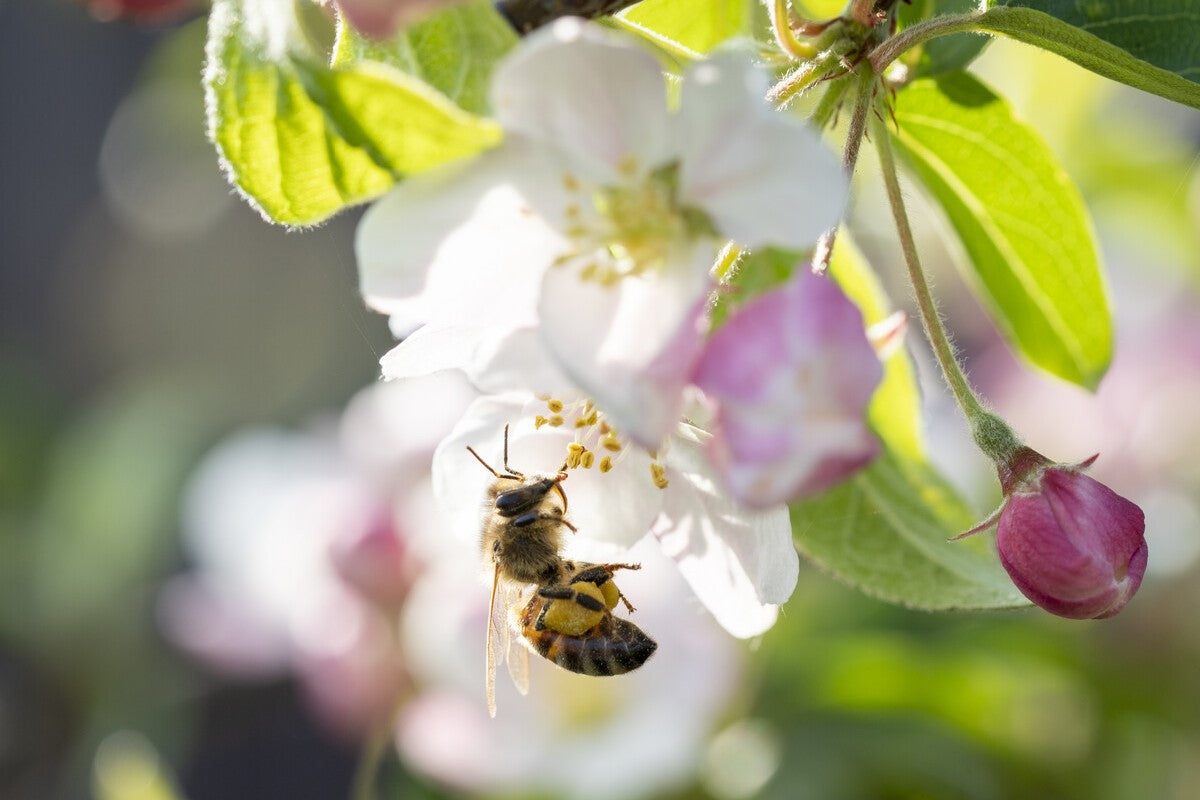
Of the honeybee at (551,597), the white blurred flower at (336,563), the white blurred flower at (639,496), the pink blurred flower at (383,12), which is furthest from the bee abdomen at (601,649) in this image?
the white blurred flower at (336,563)

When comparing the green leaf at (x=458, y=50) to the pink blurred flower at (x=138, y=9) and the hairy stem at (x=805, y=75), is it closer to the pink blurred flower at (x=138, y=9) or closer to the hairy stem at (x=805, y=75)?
the hairy stem at (x=805, y=75)

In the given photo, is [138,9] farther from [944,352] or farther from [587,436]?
[944,352]

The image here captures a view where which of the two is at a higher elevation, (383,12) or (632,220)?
(383,12)

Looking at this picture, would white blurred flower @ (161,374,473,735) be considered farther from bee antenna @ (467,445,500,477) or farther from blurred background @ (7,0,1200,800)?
bee antenna @ (467,445,500,477)

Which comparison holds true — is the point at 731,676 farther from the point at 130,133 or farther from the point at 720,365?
the point at 130,133

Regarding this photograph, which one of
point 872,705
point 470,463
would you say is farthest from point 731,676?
point 470,463

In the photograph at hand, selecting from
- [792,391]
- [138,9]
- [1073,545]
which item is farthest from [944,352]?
[138,9]
